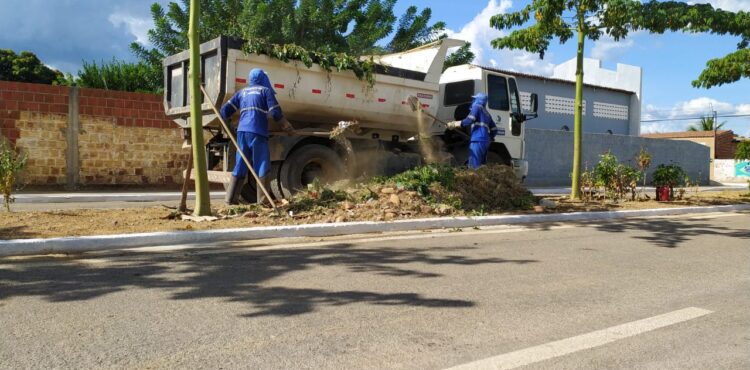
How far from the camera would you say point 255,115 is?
7.74 meters

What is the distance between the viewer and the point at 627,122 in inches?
1260

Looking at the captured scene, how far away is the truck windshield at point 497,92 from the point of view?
11234 millimetres

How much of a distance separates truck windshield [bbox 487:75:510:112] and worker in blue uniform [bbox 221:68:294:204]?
4835mm

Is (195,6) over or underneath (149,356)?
over

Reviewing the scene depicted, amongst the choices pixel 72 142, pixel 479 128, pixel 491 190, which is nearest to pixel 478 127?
pixel 479 128

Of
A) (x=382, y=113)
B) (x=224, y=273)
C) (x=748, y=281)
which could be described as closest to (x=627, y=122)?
(x=382, y=113)

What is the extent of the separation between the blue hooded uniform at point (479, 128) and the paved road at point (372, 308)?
13.8 feet

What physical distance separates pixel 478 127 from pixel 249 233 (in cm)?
531

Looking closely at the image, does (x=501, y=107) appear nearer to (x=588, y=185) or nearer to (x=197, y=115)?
(x=588, y=185)

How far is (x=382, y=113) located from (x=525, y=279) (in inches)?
212

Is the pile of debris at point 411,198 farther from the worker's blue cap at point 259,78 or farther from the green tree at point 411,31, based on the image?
the green tree at point 411,31

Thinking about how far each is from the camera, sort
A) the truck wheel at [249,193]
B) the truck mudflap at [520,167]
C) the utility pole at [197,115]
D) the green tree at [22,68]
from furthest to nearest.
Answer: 1. the green tree at [22,68]
2. the truck mudflap at [520,167]
3. the truck wheel at [249,193]
4. the utility pole at [197,115]

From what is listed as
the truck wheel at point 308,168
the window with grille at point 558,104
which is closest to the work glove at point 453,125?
the truck wheel at point 308,168

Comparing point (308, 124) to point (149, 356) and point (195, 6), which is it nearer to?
point (195, 6)
